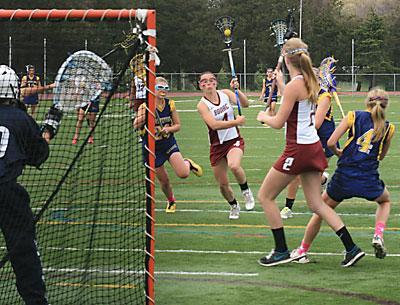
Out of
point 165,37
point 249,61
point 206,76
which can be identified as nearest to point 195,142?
point 206,76

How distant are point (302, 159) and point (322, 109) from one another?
6.11 ft

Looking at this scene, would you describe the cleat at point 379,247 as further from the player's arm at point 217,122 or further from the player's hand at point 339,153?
the player's arm at point 217,122

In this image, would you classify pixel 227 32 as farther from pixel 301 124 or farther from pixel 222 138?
pixel 301 124

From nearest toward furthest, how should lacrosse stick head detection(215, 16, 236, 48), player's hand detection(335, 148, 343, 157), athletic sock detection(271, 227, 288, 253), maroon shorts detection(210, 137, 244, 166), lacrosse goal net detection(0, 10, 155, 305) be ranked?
lacrosse goal net detection(0, 10, 155, 305) → athletic sock detection(271, 227, 288, 253) → player's hand detection(335, 148, 343, 157) → maroon shorts detection(210, 137, 244, 166) → lacrosse stick head detection(215, 16, 236, 48)

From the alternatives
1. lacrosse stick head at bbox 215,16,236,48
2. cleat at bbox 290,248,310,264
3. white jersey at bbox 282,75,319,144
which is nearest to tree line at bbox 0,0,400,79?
lacrosse stick head at bbox 215,16,236,48

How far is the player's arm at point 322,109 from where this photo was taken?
978cm

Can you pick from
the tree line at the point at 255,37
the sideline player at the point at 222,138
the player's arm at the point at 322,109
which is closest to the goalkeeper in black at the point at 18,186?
the player's arm at the point at 322,109

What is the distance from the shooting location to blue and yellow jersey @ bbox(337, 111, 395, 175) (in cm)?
862

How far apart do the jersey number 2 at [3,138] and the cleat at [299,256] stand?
337 centimetres

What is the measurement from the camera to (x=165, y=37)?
69688mm

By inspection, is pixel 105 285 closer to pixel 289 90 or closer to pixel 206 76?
pixel 289 90

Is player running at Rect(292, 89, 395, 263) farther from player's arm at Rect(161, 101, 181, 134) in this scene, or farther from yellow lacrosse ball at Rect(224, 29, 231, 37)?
yellow lacrosse ball at Rect(224, 29, 231, 37)

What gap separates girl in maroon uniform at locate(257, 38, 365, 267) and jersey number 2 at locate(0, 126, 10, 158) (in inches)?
103

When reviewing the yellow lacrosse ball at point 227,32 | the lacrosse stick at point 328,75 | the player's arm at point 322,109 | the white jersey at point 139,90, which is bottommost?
the player's arm at point 322,109
